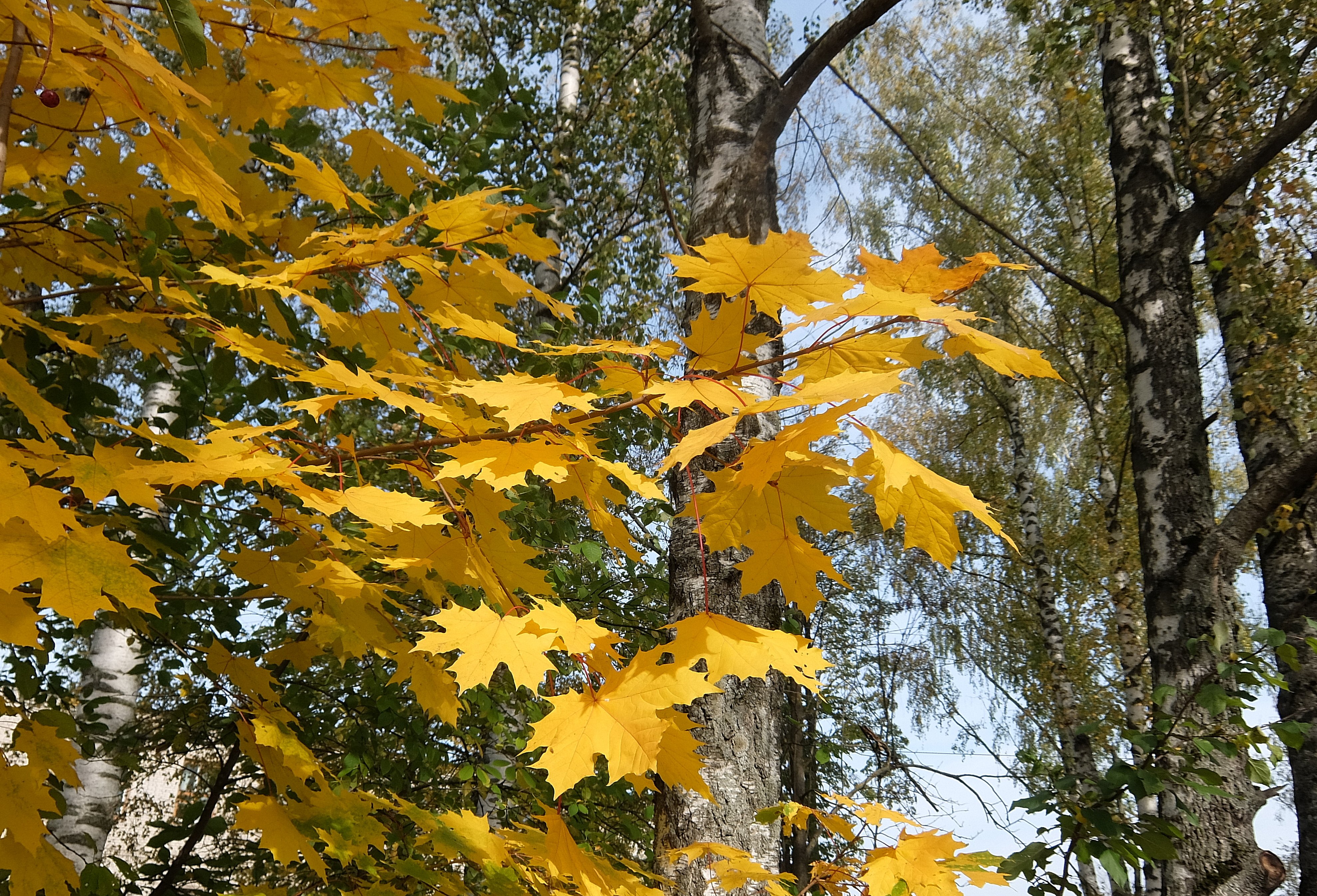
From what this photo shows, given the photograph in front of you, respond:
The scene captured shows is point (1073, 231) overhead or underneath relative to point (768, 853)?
overhead

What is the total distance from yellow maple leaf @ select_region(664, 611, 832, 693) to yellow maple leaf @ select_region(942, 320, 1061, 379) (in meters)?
0.42

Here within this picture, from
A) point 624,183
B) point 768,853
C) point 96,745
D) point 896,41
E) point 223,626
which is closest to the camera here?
point 768,853

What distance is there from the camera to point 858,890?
162cm

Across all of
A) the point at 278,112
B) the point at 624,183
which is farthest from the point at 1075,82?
the point at 278,112

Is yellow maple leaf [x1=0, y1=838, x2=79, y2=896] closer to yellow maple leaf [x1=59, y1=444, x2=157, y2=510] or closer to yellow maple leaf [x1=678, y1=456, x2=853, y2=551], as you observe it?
yellow maple leaf [x1=59, y1=444, x2=157, y2=510]

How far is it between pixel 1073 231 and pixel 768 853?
28.2 ft

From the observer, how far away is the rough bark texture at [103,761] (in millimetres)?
3463

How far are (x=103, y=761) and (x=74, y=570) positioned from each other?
125 inches

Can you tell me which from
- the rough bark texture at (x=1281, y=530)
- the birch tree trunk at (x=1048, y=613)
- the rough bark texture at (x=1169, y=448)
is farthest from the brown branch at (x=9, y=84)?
the birch tree trunk at (x=1048, y=613)

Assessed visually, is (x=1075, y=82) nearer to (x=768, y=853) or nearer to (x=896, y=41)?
(x=768, y=853)

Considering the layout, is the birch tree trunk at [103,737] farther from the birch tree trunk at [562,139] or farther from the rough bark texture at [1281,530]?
the rough bark texture at [1281,530]

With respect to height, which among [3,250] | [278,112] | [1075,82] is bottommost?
[3,250]

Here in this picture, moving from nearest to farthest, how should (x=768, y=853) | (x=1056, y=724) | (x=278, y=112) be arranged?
(x=768, y=853) → (x=278, y=112) → (x=1056, y=724)

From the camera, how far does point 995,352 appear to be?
0.91 metres
